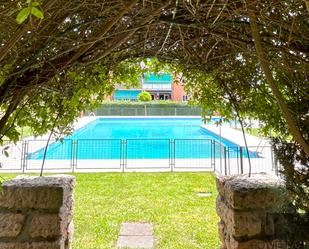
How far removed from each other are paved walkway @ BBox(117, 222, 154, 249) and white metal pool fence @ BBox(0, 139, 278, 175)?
11.3 ft

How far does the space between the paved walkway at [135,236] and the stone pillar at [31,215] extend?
1.53m

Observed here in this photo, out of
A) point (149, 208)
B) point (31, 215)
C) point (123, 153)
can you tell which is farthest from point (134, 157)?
point (31, 215)

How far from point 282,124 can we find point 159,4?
4.69 ft

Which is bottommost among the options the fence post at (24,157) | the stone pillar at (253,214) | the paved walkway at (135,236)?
the paved walkway at (135,236)

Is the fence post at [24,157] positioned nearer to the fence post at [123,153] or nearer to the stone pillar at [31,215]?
the fence post at [123,153]

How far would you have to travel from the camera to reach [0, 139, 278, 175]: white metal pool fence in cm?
834

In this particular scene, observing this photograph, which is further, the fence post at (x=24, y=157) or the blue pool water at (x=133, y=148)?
the blue pool water at (x=133, y=148)

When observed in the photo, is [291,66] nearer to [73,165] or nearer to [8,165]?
[73,165]

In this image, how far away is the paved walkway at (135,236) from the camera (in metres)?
3.95

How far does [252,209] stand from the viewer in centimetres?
252

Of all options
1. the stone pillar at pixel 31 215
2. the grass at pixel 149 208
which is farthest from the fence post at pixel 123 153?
the stone pillar at pixel 31 215

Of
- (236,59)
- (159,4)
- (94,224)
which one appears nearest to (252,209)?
(236,59)

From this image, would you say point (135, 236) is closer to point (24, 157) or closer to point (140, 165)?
point (140, 165)

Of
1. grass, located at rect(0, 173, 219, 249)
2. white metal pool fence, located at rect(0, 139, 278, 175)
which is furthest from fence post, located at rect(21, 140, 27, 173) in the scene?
grass, located at rect(0, 173, 219, 249)
